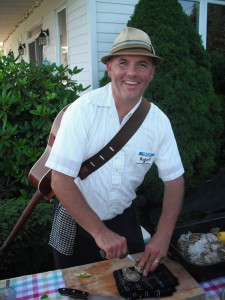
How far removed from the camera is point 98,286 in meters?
1.31

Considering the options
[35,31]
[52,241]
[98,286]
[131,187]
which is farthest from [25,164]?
[35,31]

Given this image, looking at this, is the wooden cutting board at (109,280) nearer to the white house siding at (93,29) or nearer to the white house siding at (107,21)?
the white house siding at (93,29)

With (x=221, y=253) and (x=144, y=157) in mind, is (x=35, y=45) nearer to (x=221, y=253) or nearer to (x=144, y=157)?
(x=144, y=157)

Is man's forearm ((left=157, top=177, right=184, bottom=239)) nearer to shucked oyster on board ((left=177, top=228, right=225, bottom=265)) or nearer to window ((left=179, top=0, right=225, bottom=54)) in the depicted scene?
shucked oyster on board ((left=177, top=228, right=225, bottom=265))

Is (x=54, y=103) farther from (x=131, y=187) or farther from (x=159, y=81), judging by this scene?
(x=131, y=187)

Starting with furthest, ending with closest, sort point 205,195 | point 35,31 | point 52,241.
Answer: point 35,31, point 205,195, point 52,241

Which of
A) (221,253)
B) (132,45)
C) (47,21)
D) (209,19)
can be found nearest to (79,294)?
(221,253)

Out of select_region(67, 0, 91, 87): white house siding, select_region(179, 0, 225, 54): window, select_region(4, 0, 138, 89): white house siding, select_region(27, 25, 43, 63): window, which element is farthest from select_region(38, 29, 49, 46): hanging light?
select_region(179, 0, 225, 54): window

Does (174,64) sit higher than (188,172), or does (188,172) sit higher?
(174,64)

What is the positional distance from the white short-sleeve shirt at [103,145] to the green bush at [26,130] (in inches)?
42.4

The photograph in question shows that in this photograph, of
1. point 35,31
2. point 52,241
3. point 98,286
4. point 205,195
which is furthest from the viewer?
point 35,31

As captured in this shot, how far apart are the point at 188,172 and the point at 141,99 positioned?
7.09 feet

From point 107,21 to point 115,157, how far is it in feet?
12.4

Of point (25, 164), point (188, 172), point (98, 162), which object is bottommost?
point (188, 172)
